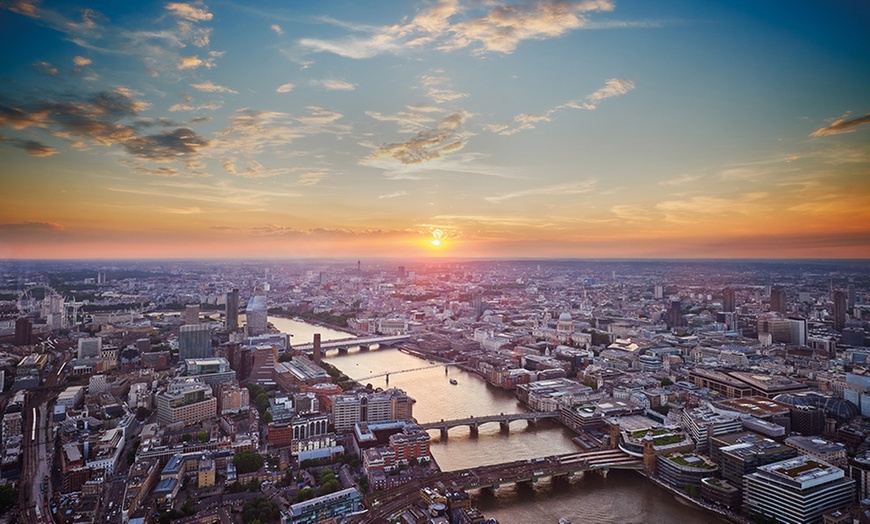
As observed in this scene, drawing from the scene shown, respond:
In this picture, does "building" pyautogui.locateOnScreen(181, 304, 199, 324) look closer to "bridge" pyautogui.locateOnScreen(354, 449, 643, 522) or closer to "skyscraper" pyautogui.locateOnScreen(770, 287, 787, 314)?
"bridge" pyautogui.locateOnScreen(354, 449, 643, 522)

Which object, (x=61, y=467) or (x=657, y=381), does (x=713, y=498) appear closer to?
(x=657, y=381)

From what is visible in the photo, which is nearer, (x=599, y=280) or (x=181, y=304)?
(x=181, y=304)

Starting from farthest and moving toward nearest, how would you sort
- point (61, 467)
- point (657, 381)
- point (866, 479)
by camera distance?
point (657, 381)
point (61, 467)
point (866, 479)

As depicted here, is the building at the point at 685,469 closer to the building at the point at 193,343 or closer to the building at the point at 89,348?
the building at the point at 193,343

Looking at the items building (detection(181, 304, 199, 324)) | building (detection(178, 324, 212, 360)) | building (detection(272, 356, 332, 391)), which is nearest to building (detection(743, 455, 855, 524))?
building (detection(272, 356, 332, 391))

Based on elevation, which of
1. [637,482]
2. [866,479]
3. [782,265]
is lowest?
[637,482]

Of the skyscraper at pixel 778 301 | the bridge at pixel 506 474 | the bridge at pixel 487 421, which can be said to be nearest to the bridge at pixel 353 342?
the bridge at pixel 487 421

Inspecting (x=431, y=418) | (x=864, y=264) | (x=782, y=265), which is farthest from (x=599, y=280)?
(x=431, y=418)

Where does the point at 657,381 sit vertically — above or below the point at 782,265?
Answer: below
